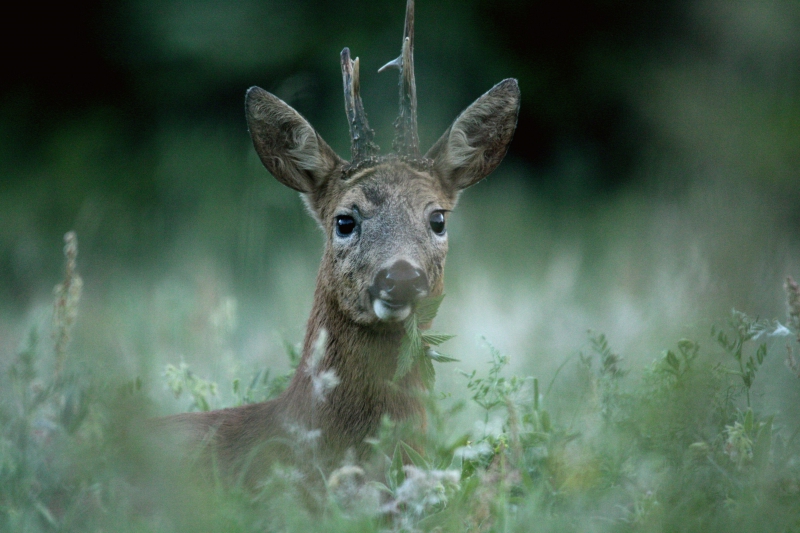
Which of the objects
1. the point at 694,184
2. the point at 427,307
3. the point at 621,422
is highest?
the point at 694,184

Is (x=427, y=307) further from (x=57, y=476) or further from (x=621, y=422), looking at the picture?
(x=57, y=476)

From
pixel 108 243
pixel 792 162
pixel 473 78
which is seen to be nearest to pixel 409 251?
pixel 108 243

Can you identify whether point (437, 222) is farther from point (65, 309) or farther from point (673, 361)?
point (65, 309)

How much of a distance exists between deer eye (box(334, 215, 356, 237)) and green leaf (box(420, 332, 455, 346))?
504 mm

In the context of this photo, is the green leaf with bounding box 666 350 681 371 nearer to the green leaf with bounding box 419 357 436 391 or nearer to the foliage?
the foliage

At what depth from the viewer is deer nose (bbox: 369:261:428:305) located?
11.5ft

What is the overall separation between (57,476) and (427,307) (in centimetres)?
136

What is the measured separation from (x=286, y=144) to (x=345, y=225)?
0.51 m

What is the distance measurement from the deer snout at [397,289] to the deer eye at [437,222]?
0.43m

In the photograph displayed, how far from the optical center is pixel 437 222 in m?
4.01

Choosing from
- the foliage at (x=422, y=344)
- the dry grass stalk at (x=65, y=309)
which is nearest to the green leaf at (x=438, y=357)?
the foliage at (x=422, y=344)

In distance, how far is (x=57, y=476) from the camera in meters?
2.78

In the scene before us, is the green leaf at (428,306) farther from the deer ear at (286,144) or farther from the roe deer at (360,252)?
the deer ear at (286,144)

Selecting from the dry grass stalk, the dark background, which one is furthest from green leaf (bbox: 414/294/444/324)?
the dark background
